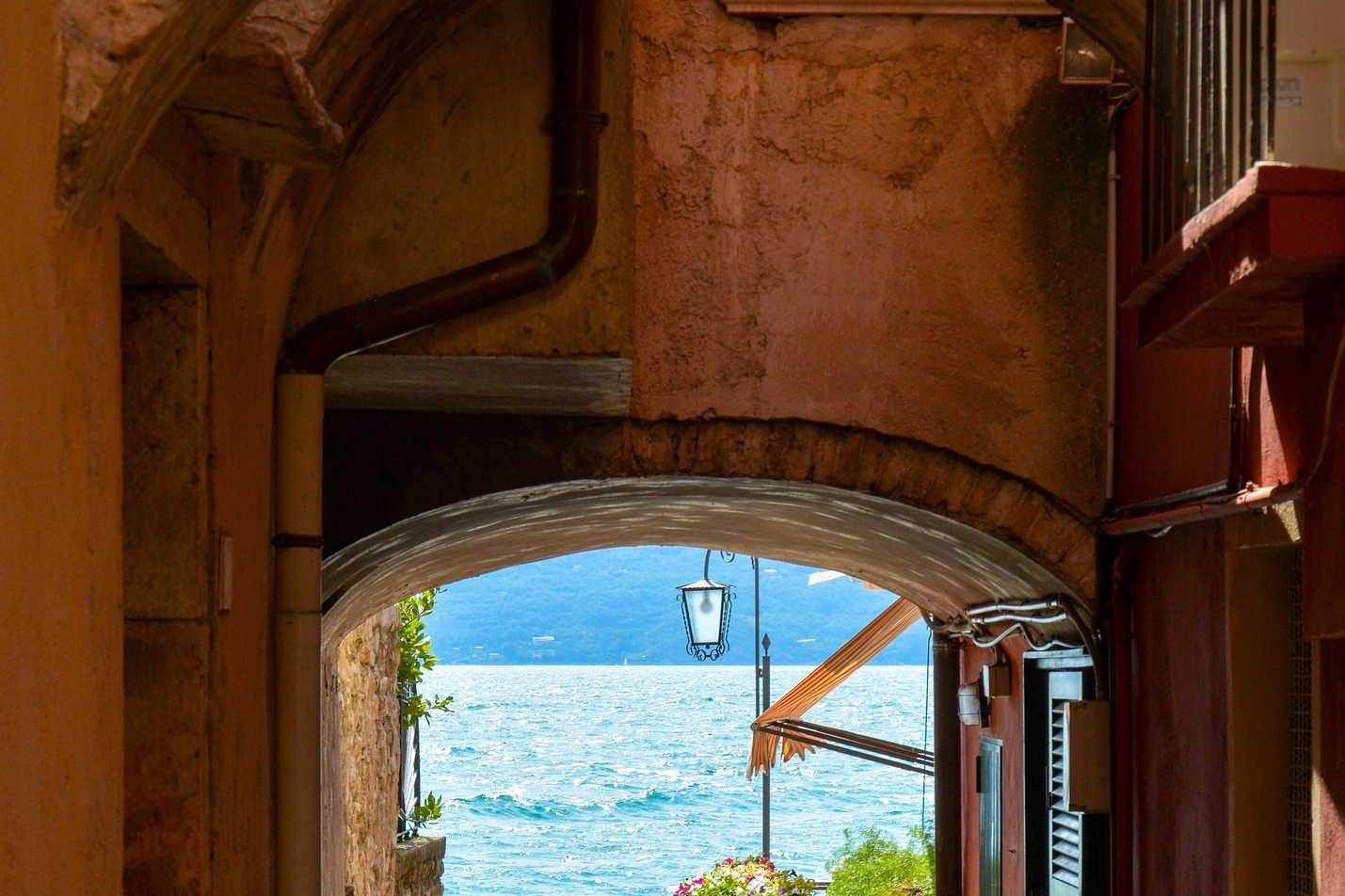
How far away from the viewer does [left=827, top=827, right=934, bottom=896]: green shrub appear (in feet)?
39.9

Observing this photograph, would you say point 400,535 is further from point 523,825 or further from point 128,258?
point 523,825

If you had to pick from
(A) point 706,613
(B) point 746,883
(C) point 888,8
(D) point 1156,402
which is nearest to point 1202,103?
(D) point 1156,402

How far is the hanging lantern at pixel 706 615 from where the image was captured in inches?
395

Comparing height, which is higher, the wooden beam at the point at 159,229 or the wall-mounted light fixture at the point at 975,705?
the wooden beam at the point at 159,229

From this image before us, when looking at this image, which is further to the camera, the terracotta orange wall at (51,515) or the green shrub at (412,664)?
the green shrub at (412,664)

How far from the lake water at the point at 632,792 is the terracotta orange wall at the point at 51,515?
15.3m

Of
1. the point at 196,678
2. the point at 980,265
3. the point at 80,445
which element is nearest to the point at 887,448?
the point at 980,265

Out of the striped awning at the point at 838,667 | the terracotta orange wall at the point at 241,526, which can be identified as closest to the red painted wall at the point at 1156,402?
the terracotta orange wall at the point at 241,526

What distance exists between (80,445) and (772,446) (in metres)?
2.90

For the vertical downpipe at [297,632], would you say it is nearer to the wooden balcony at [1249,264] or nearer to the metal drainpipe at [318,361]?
the metal drainpipe at [318,361]

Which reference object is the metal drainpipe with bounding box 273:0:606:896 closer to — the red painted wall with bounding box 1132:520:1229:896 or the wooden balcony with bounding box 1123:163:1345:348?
the wooden balcony with bounding box 1123:163:1345:348

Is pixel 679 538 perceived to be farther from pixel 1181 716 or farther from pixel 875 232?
pixel 1181 716

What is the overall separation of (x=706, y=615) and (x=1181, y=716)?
5.73m

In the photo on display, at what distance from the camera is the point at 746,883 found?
1177cm
